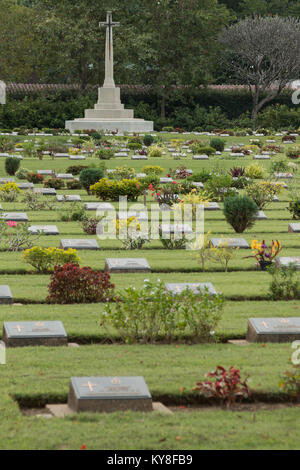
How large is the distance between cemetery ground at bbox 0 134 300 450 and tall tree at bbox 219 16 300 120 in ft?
148

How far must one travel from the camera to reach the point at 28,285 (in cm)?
1376

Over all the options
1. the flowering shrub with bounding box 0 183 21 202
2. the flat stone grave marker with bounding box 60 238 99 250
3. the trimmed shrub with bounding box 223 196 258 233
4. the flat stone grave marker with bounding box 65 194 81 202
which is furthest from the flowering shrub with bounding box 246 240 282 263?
the flowering shrub with bounding box 0 183 21 202

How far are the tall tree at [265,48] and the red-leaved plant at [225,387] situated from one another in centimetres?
5109

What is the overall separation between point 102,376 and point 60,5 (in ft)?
167

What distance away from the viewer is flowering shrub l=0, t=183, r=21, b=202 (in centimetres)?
2430

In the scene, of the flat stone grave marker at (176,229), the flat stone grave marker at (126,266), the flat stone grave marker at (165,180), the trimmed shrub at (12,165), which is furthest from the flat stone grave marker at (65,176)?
the flat stone grave marker at (126,266)

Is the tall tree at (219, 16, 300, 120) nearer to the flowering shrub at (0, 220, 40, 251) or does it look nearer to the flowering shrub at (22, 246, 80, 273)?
the flowering shrub at (0, 220, 40, 251)

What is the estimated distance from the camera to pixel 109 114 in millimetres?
49344

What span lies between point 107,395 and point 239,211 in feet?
38.4

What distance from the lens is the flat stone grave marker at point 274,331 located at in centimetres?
1035

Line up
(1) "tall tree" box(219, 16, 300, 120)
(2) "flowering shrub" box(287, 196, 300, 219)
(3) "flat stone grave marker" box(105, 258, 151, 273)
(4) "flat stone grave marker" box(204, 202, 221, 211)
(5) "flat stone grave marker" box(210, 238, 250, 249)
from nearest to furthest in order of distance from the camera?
1. (3) "flat stone grave marker" box(105, 258, 151, 273)
2. (5) "flat stone grave marker" box(210, 238, 250, 249)
3. (2) "flowering shrub" box(287, 196, 300, 219)
4. (4) "flat stone grave marker" box(204, 202, 221, 211)
5. (1) "tall tree" box(219, 16, 300, 120)

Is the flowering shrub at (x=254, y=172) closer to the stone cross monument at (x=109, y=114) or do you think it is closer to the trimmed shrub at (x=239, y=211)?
the trimmed shrub at (x=239, y=211)

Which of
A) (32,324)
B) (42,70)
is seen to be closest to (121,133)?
(42,70)
